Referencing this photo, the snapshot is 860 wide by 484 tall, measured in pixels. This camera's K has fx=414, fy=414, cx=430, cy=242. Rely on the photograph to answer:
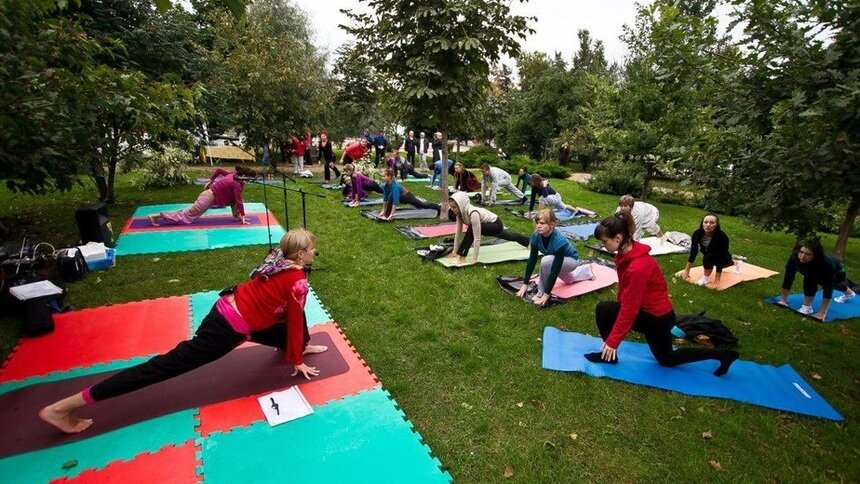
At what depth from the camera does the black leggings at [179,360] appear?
2986 millimetres

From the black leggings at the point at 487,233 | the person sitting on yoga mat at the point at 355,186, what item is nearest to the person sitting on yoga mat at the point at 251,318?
the black leggings at the point at 487,233

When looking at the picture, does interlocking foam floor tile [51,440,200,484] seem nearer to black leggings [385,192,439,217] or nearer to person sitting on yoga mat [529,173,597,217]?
black leggings [385,192,439,217]

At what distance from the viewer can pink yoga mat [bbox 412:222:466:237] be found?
8781mm

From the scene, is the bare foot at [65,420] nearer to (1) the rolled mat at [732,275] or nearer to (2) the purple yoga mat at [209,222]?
(2) the purple yoga mat at [209,222]

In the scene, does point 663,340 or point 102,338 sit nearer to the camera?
point 663,340

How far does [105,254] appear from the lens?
20.5 feet

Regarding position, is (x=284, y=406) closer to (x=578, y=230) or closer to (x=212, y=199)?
(x=212, y=199)

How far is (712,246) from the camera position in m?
6.38

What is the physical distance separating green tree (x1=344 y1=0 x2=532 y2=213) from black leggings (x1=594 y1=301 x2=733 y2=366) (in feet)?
18.6

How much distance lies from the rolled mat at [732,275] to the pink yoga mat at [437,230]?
4.34 m

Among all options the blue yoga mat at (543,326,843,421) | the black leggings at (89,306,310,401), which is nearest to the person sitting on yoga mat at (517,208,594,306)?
the blue yoga mat at (543,326,843,421)

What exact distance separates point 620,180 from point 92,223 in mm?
15184

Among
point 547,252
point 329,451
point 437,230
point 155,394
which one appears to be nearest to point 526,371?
point 547,252

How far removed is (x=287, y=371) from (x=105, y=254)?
440 cm
